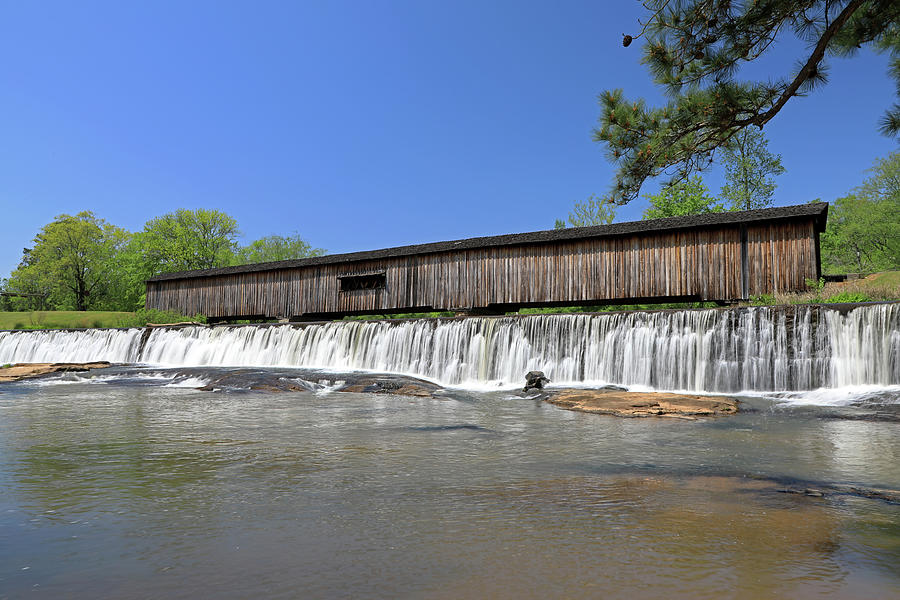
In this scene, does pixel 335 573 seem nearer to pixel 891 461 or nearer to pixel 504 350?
pixel 891 461

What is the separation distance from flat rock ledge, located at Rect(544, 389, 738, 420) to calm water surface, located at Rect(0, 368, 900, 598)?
1.47 metres

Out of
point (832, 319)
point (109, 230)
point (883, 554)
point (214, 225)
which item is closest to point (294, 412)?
point (883, 554)

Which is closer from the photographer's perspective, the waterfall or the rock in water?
the waterfall

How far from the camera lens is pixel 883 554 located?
2760 mm

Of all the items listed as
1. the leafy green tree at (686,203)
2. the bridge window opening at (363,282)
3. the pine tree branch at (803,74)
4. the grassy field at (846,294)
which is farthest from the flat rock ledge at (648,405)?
the leafy green tree at (686,203)

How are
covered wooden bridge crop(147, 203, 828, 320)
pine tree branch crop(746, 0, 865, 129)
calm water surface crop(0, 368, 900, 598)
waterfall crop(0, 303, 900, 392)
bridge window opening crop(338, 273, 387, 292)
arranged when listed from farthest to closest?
bridge window opening crop(338, 273, 387, 292) → covered wooden bridge crop(147, 203, 828, 320) → waterfall crop(0, 303, 900, 392) → pine tree branch crop(746, 0, 865, 129) → calm water surface crop(0, 368, 900, 598)

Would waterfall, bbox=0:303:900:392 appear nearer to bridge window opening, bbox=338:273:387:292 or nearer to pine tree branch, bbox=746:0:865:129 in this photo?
bridge window opening, bbox=338:273:387:292

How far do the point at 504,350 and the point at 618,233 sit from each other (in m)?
8.69

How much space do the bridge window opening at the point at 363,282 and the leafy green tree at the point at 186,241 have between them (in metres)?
31.2

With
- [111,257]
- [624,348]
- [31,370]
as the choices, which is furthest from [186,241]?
[624,348]

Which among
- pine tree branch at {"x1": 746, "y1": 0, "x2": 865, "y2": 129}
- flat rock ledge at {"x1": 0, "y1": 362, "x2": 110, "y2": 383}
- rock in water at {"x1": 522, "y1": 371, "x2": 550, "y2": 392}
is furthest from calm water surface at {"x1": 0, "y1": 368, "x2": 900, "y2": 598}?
flat rock ledge at {"x1": 0, "y1": 362, "x2": 110, "y2": 383}

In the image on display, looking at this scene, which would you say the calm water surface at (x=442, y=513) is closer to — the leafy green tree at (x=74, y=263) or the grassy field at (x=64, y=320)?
the grassy field at (x=64, y=320)

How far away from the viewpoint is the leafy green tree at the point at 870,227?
4503 cm

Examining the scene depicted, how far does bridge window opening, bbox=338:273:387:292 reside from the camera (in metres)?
28.6
